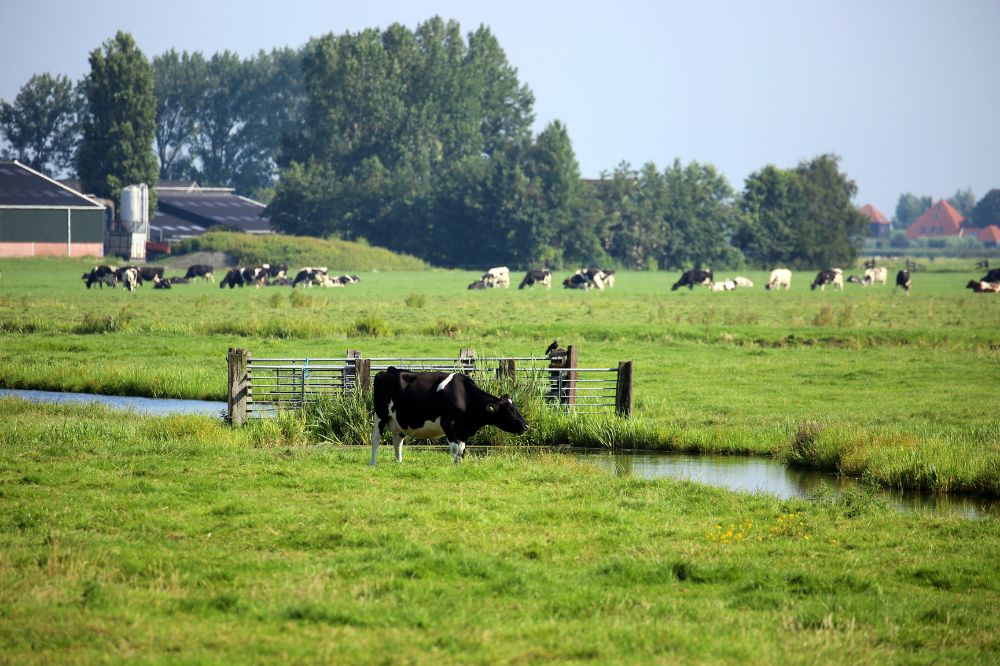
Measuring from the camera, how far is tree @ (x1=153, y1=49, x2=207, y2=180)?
520 feet

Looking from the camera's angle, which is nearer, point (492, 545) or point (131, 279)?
point (492, 545)

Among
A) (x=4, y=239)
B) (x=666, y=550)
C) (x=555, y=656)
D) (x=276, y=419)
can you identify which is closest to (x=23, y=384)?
(x=276, y=419)

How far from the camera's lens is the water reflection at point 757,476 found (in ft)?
54.9

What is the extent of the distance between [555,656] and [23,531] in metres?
5.97

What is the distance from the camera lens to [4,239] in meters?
92.2

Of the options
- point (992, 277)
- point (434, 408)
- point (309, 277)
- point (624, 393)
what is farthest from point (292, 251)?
point (434, 408)

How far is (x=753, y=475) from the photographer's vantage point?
19047 mm

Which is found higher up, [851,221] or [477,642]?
[851,221]

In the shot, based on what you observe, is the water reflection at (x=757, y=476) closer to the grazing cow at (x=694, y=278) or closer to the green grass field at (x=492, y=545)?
the green grass field at (x=492, y=545)

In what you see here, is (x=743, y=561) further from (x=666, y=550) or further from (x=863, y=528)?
(x=863, y=528)

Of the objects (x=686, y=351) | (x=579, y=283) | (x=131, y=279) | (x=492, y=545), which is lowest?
(x=492, y=545)

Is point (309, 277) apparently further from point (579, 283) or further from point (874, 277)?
point (874, 277)

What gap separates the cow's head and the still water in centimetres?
187

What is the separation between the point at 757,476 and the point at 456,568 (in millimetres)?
8781
